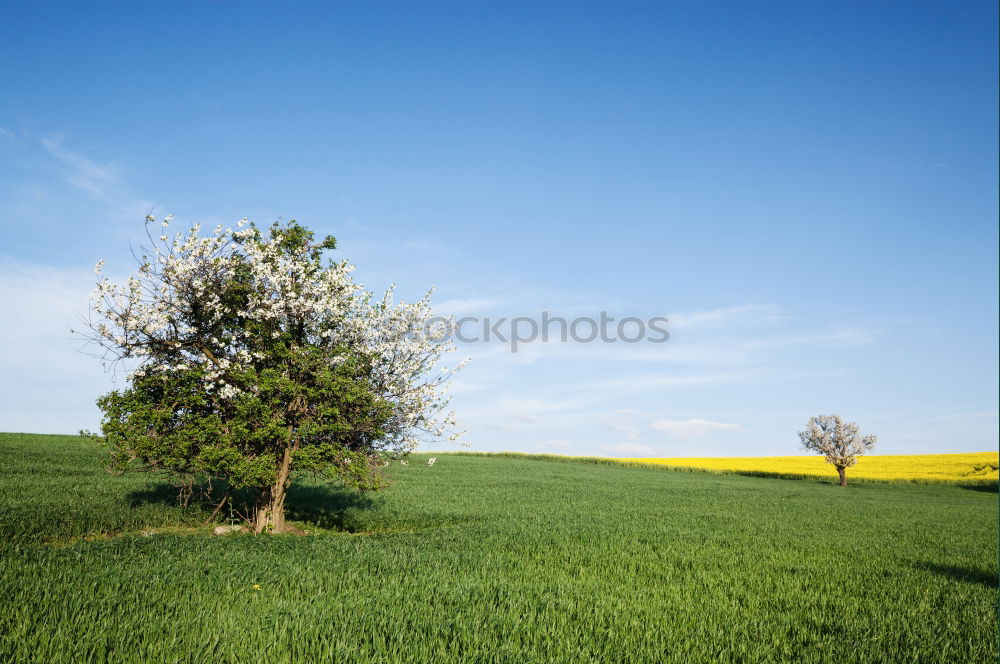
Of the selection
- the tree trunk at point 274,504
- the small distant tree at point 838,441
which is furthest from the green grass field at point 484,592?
the small distant tree at point 838,441

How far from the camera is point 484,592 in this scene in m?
9.05

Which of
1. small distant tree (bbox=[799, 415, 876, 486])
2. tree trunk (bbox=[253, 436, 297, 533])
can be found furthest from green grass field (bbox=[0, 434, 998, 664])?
small distant tree (bbox=[799, 415, 876, 486])

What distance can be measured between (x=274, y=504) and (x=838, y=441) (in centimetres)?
6321

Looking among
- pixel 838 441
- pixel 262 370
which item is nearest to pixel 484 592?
pixel 262 370

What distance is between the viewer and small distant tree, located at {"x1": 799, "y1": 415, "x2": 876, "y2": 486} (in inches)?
2387

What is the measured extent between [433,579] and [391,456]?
788cm

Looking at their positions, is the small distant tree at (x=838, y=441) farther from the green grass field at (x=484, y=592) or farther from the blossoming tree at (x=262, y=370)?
the blossoming tree at (x=262, y=370)

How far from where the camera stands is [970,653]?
7.94 meters

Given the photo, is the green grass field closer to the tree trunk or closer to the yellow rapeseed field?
the tree trunk

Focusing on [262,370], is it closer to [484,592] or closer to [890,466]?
[484,592]

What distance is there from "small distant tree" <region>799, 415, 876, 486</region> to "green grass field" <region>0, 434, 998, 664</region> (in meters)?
45.4

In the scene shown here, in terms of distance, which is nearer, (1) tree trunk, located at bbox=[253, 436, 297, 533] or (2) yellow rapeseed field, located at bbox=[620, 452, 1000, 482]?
(1) tree trunk, located at bbox=[253, 436, 297, 533]

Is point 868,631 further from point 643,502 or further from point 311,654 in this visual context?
point 643,502

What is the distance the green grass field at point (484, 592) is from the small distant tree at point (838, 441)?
45.4 meters
